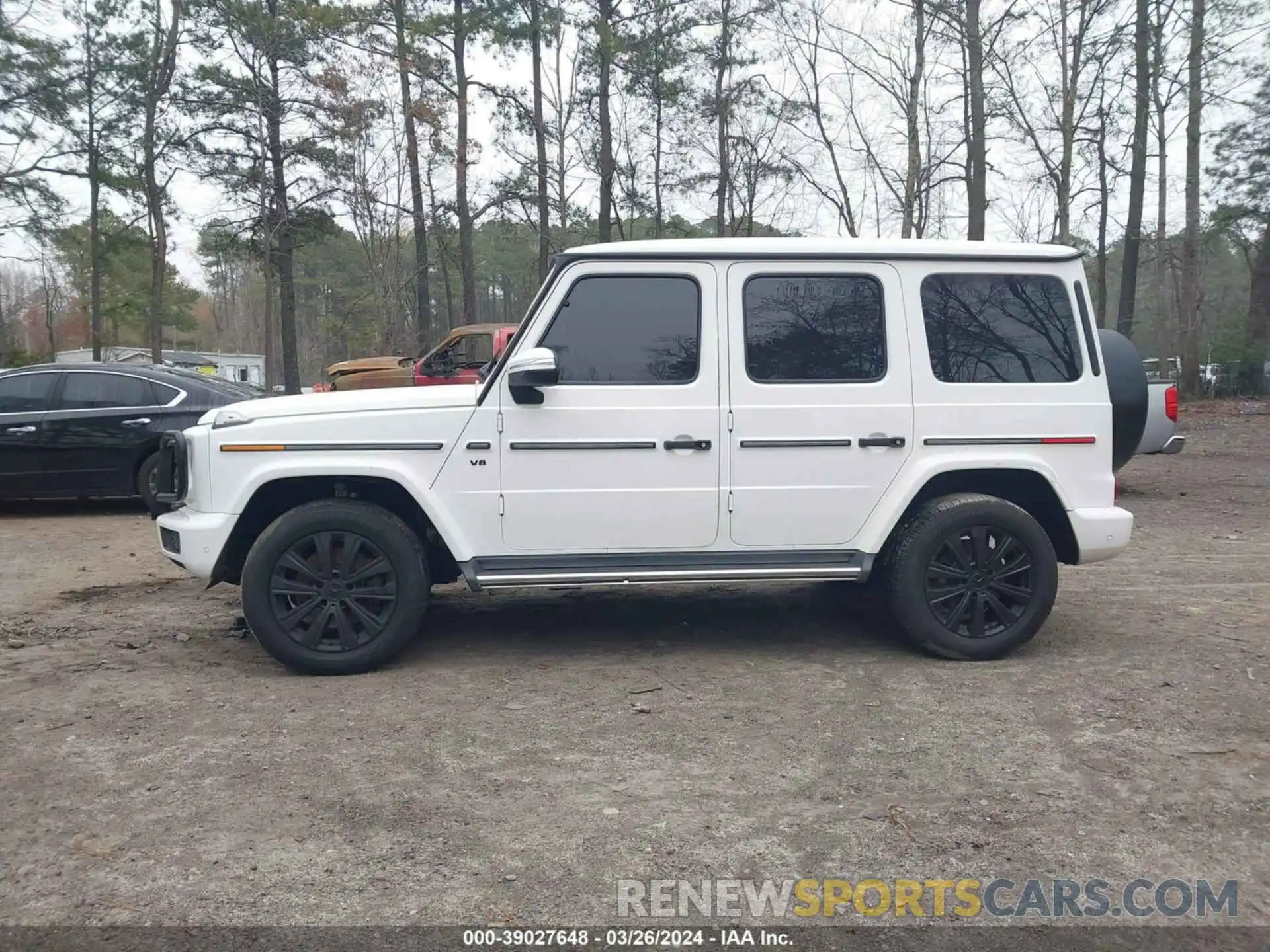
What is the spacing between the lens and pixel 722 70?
3067 centimetres

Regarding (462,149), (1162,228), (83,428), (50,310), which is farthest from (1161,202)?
(50,310)

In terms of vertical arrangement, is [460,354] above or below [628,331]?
above

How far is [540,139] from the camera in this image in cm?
2894

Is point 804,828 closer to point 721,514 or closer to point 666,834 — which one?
point 666,834

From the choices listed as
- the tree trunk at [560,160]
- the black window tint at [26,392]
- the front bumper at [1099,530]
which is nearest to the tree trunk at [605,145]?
the tree trunk at [560,160]

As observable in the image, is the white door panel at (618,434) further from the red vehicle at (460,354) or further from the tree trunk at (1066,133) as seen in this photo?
the tree trunk at (1066,133)

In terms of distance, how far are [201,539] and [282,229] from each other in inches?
939

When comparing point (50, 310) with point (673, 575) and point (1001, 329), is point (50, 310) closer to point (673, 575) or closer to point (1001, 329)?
point (673, 575)

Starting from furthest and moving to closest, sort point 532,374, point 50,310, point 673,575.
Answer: point 50,310 < point 673,575 < point 532,374

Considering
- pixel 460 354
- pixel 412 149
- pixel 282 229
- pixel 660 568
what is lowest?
pixel 660 568

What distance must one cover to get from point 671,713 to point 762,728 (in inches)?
16.1

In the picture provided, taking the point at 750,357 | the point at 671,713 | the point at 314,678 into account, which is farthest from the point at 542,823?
the point at 750,357

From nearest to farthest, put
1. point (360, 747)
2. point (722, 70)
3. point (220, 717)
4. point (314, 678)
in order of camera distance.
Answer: point (360, 747)
point (220, 717)
point (314, 678)
point (722, 70)

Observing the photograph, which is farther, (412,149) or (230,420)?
(412,149)
